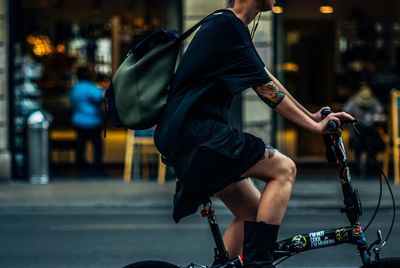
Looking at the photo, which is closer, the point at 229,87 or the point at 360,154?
the point at 229,87

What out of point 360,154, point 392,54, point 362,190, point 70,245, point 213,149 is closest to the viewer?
point 213,149

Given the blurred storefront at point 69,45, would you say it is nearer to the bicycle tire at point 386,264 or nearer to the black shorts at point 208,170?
the black shorts at point 208,170

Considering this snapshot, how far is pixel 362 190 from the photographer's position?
14.6 metres

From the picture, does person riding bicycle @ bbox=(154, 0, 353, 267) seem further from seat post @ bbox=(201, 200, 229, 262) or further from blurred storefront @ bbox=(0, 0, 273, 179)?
blurred storefront @ bbox=(0, 0, 273, 179)

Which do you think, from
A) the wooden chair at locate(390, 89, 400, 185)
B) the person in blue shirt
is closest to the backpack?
the wooden chair at locate(390, 89, 400, 185)

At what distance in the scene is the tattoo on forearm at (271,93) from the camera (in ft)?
16.3

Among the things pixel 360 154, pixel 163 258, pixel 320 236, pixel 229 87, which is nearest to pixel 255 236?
pixel 320 236

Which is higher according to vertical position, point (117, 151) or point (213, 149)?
point (213, 149)

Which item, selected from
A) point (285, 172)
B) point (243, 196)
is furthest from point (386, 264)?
point (243, 196)

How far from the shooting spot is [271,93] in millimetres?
4984

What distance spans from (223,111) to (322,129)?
0.50 meters

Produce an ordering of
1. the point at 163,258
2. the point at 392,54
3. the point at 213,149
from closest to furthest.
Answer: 1. the point at 213,149
2. the point at 163,258
3. the point at 392,54

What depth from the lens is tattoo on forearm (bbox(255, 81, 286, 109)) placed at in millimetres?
4977

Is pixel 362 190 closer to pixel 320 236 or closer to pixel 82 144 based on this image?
pixel 82 144
